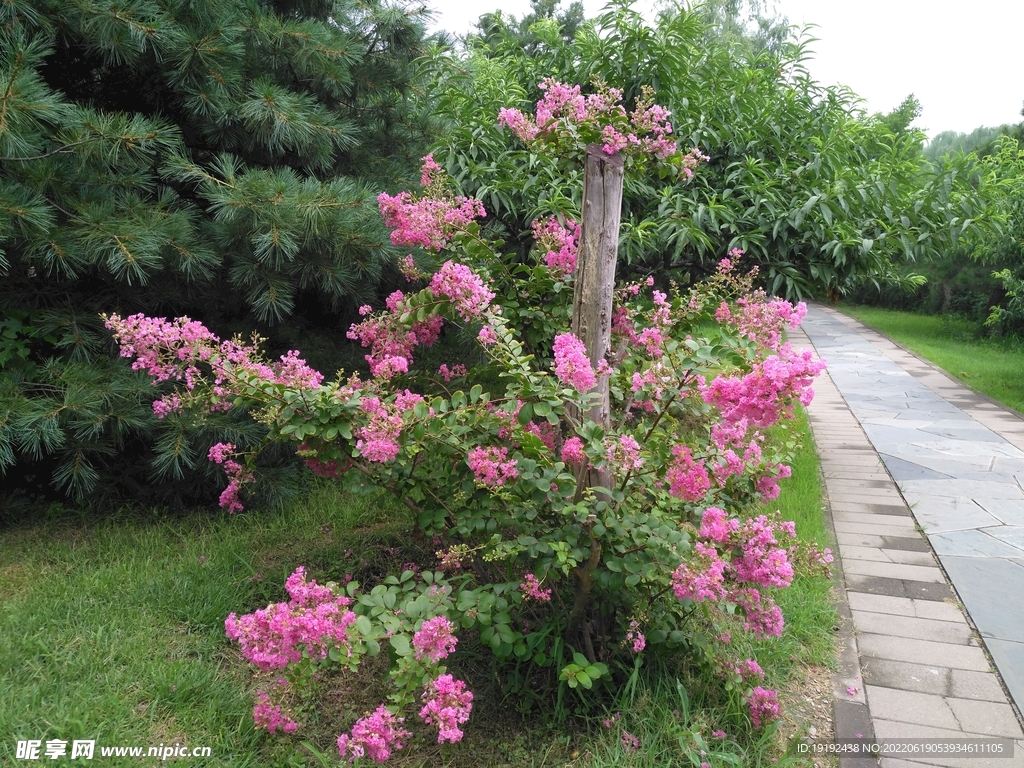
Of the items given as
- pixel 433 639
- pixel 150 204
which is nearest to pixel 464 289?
pixel 433 639

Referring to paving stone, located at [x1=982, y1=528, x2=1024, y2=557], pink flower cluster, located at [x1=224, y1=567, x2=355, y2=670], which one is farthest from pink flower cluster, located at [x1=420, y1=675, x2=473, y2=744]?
paving stone, located at [x1=982, y1=528, x2=1024, y2=557]

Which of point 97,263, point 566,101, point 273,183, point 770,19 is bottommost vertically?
point 97,263

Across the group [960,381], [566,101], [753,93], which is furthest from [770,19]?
[566,101]

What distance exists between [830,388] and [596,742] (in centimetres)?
705

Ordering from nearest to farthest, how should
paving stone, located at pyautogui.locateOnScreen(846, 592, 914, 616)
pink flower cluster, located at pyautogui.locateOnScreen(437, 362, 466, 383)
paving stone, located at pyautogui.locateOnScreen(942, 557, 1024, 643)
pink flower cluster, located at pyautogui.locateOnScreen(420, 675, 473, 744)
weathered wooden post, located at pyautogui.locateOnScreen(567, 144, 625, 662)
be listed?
pink flower cluster, located at pyautogui.locateOnScreen(420, 675, 473, 744) → weathered wooden post, located at pyautogui.locateOnScreen(567, 144, 625, 662) → pink flower cluster, located at pyautogui.locateOnScreen(437, 362, 466, 383) → paving stone, located at pyautogui.locateOnScreen(942, 557, 1024, 643) → paving stone, located at pyautogui.locateOnScreen(846, 592, 914, 616)

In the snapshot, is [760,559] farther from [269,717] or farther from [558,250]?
[269,717]

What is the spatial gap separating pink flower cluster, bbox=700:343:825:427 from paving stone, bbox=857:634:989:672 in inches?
51.0

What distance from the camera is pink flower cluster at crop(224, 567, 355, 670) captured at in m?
1.65

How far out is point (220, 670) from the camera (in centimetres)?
220

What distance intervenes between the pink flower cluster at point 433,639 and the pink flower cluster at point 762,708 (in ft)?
3.28

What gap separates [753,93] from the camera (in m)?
3.77

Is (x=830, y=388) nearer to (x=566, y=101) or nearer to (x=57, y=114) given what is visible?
(x=566, y=101)

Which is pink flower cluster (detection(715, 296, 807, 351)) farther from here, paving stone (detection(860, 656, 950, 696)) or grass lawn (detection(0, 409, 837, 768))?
paving stone (detection(860, 656, 950, 696))

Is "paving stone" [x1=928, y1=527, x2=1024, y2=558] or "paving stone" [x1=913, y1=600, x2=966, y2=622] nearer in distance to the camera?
"paving stone" [x1=913, y1=600, x2=966, y2=622]
